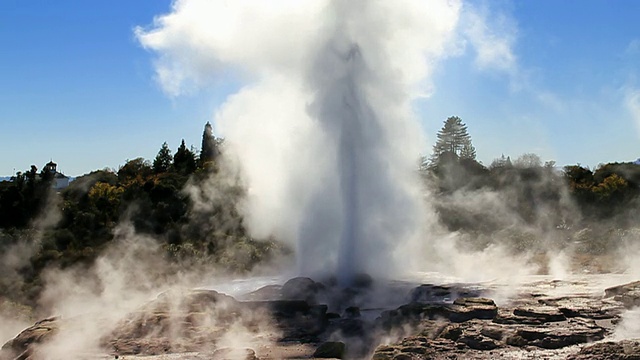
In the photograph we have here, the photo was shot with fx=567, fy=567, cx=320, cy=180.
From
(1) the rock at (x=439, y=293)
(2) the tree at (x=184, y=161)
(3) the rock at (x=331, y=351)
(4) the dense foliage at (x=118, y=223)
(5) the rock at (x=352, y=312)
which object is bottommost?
(3) the rock at (x=331, y=351)

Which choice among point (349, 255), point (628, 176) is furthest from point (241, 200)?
point (628, 176)

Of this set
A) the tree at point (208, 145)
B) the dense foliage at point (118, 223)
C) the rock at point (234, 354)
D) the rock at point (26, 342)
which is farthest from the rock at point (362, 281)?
the tree at point (208, 145)

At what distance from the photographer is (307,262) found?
18500 millimetres

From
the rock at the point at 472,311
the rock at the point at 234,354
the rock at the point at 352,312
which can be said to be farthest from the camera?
the rock at the point at 352,312

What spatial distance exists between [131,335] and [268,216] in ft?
45.3

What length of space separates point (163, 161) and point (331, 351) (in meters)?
42.2

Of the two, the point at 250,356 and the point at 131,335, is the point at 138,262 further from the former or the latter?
the point at 250,356

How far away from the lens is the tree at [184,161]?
141ft

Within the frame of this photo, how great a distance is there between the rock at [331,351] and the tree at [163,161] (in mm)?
39003

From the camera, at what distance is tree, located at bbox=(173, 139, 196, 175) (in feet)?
141

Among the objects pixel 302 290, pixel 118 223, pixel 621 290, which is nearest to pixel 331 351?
pixel 302 290

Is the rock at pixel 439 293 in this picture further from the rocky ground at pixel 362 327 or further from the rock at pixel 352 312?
the rock at pixel 352 312

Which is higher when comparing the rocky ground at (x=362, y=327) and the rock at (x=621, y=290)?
the rock at (x=621, y=290)

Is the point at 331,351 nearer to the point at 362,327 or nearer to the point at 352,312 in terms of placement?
the point at 362,327
